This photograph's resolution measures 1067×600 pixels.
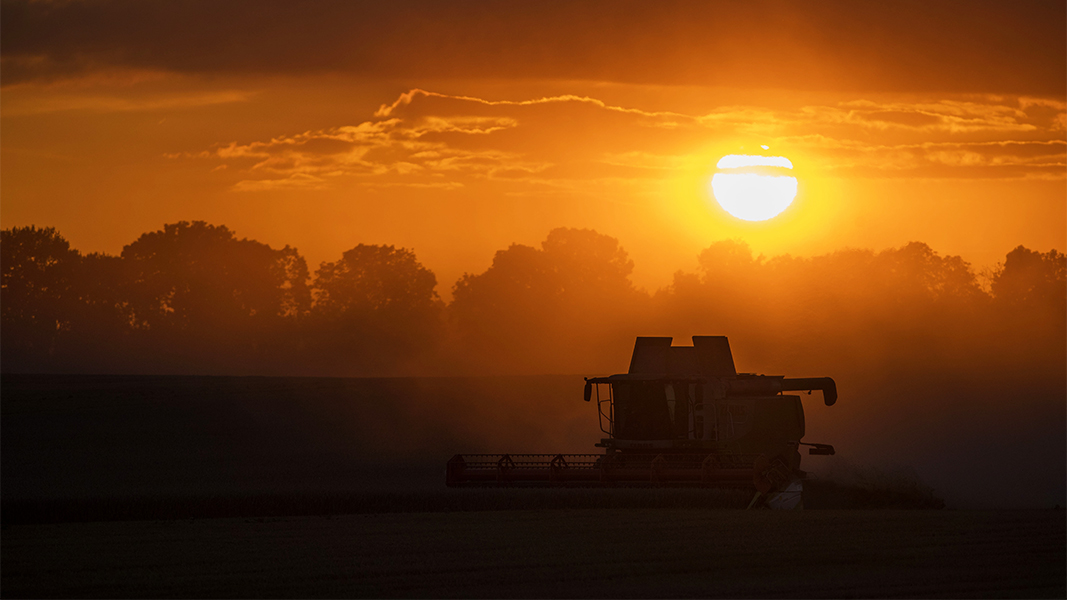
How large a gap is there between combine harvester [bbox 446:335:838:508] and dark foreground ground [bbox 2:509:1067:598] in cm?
163

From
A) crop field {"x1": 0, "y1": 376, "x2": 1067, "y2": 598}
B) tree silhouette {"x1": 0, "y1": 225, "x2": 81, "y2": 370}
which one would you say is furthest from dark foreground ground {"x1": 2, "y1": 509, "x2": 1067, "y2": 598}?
tree silhouette {"x1": 0, "y1": 225, "x2": 81, "y2": 370}

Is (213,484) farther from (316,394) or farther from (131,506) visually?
(316,394)

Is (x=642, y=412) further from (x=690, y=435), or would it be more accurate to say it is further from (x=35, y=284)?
(x=35, y=284)

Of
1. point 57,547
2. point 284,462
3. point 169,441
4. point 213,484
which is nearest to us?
point 57,547

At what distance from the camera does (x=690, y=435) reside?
22422 mm

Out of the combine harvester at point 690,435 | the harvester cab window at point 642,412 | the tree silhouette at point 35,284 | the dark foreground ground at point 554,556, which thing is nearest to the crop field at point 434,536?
the dark foreground ground at point 554,556

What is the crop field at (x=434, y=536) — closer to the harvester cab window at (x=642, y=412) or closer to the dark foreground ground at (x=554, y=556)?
the dark foreground ground at (x=554, y=556)

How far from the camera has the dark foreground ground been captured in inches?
487

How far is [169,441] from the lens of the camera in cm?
3481

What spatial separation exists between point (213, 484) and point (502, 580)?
1354 centimetres

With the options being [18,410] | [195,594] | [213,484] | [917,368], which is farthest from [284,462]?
[917,368]

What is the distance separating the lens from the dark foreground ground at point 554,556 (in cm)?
1237

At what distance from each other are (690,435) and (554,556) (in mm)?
8767

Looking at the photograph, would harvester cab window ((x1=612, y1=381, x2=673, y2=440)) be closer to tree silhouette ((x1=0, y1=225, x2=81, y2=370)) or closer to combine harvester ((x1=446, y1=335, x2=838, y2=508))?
combine harvester ((x1=446, y1=335, x2=838, y2=508))
